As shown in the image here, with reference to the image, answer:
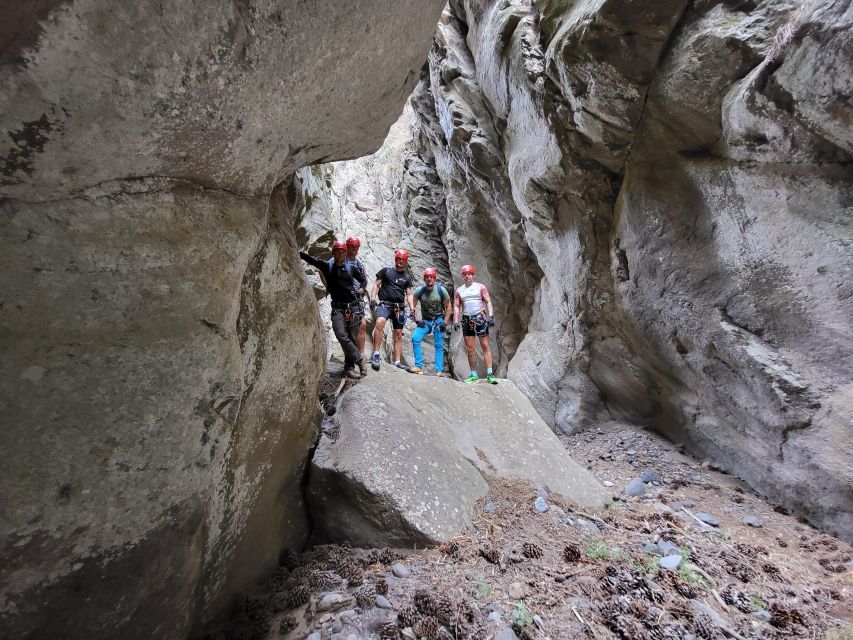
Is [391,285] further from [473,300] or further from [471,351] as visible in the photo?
[471,351]

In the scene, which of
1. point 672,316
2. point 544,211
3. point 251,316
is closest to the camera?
point 251,316

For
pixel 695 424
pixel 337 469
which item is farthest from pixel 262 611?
pixel 695 424

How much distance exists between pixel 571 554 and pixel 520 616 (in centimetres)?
108

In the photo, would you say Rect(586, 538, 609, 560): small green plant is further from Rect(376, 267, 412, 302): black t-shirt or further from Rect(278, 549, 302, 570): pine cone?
Rect(376, 267, 412, 302): black t-shirt

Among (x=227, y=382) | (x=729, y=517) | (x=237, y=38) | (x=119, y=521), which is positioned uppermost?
(x=237, y=38)

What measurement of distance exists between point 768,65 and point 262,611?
25.7ft

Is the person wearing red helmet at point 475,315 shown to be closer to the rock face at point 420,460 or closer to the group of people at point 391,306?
the group of people at point 391,306

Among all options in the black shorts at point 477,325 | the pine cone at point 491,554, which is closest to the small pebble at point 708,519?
the pine cone at point 491,554

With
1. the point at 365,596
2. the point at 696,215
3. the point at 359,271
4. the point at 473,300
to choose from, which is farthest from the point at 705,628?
the point at 473,300

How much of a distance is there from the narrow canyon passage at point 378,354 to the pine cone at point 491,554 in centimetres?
5

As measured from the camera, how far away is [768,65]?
5.10 metres

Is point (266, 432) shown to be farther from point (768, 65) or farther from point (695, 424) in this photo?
point (695, 424)

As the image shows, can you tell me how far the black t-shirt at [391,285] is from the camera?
753 cm

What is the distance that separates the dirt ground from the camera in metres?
3.03
